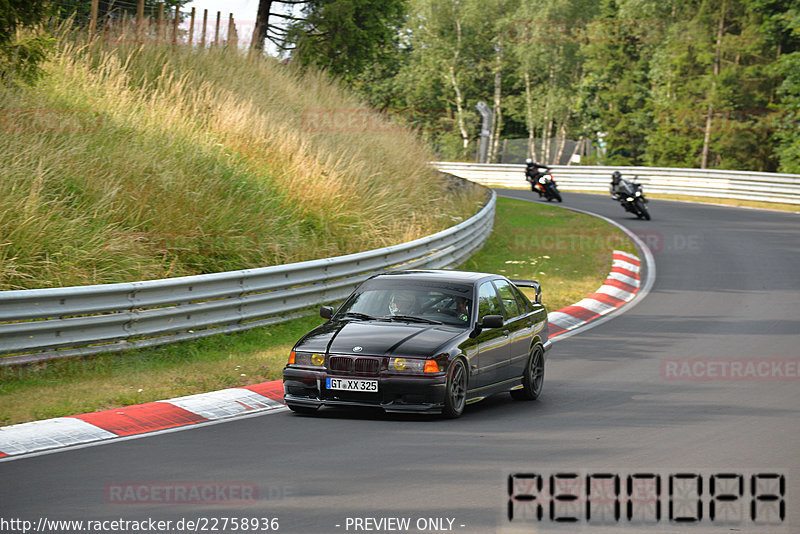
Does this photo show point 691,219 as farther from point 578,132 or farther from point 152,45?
point 578,132

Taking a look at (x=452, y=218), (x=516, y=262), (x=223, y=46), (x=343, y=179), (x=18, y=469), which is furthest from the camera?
(x=223, y=46)

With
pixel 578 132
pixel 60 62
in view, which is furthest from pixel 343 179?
pixel 578 132

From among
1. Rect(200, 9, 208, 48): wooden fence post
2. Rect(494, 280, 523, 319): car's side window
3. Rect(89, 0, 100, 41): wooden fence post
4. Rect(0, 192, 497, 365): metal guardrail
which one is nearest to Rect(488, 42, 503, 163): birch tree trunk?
Rect(200, 9, 208, 48): wooden fence post

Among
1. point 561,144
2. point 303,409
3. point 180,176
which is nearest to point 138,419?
point 303,409

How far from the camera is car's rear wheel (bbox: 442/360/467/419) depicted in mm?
9273

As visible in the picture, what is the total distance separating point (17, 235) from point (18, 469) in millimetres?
5884

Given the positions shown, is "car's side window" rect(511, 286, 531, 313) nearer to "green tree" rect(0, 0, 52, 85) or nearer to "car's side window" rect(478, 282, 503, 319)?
"car's side window" rect(478, 282, 503, 319)

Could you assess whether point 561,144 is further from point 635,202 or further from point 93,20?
point 93,20

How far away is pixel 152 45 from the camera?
76.2 ft

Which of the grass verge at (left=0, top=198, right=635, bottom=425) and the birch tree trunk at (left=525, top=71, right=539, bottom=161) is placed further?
the birch tree trunk at (left=525, top=71, right=539, bottom=161)

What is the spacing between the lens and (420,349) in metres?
9.23

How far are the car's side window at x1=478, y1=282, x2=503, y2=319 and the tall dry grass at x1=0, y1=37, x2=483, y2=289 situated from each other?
5008 mm

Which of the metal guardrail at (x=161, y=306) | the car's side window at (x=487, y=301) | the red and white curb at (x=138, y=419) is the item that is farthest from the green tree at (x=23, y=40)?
the car's side window at (x=487, y=301)

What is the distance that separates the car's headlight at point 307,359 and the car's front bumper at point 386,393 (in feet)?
0.25
